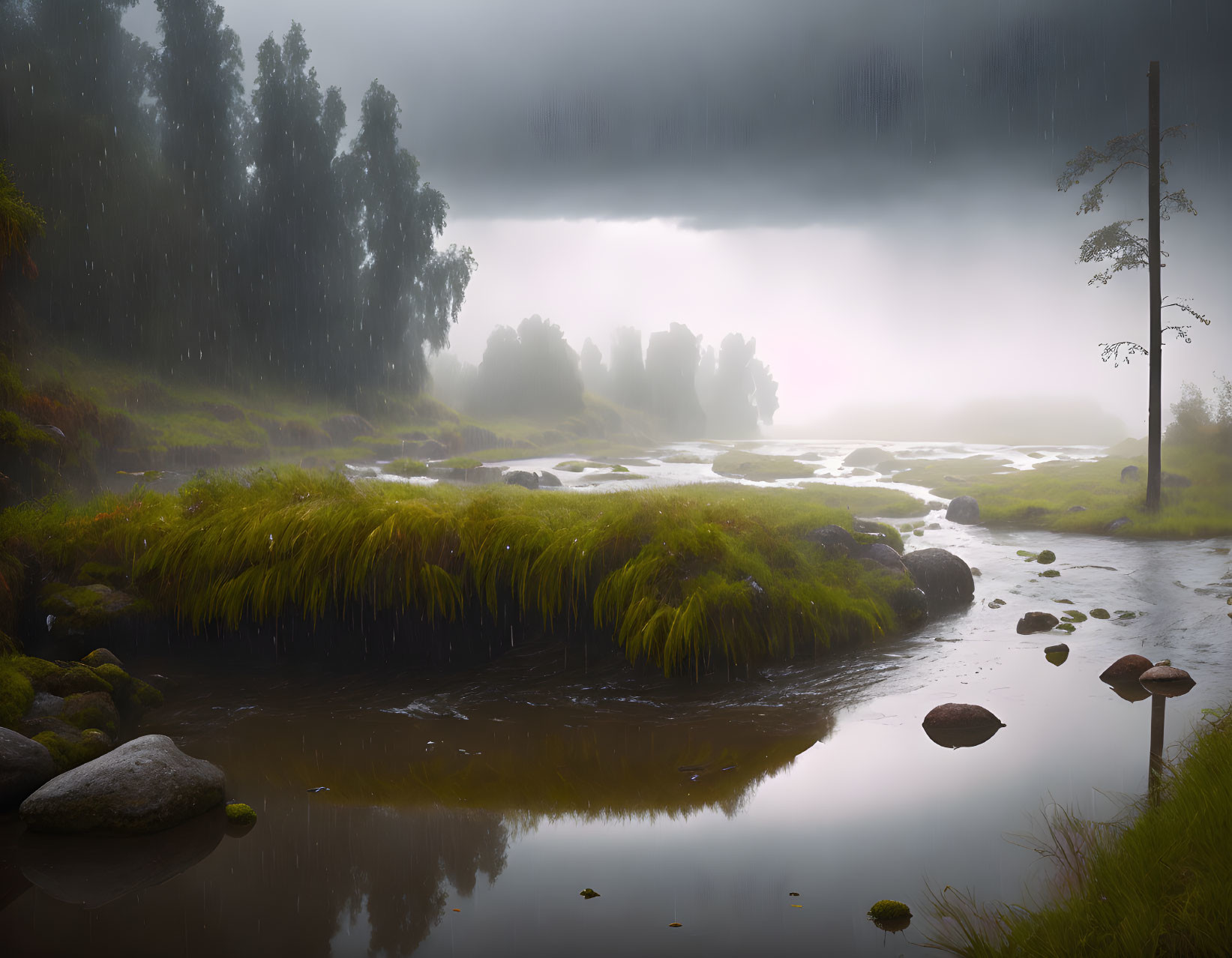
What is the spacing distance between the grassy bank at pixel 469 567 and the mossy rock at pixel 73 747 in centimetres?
210

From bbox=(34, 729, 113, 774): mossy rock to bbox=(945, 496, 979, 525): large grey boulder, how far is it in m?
15.6

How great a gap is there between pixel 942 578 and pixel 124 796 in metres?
8.57

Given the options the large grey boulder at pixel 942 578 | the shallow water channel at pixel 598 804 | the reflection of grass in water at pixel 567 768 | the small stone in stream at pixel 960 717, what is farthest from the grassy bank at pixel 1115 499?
the reflection of grass in water at pixel 567 768

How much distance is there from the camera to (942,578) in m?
8.74

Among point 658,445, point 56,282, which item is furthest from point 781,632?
point 56,282

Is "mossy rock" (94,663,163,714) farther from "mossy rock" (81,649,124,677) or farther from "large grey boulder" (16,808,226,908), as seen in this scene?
"large grey boulder" (16,808,226,908)

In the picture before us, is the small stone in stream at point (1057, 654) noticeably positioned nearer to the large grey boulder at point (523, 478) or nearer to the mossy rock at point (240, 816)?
the mossy rock at point (240, 816)

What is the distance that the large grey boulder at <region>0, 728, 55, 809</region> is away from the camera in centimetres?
387

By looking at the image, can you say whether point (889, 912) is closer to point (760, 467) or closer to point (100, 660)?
point (100, 660)

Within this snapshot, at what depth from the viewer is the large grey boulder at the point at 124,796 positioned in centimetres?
362

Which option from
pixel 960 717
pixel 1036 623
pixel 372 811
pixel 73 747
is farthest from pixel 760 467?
pixel 73 747

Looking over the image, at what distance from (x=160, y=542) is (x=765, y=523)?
21.3ft

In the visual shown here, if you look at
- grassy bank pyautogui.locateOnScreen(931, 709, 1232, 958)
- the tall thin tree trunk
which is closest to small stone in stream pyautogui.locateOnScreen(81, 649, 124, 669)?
grassy bank pyautogui.locateOnScreen(931, 709, 1232, 958)

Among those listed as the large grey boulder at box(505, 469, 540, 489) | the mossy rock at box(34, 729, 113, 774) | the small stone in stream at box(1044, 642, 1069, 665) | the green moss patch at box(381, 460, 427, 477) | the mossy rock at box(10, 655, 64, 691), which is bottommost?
the small stone in stream at box(1044, 642, 1069, 665)
